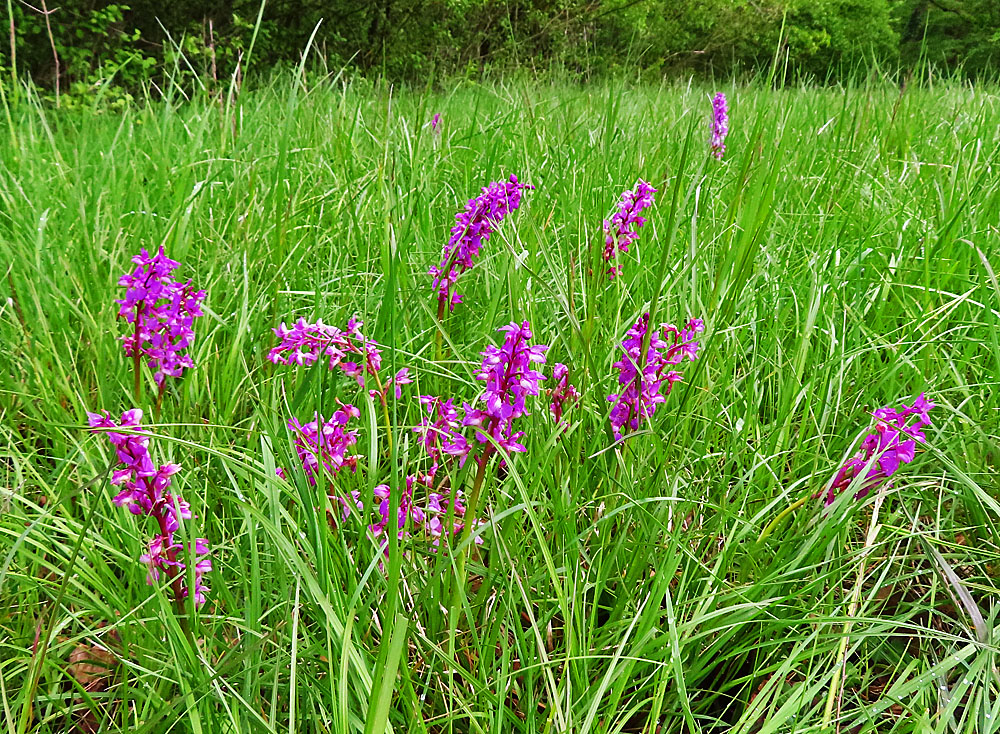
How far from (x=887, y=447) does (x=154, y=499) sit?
3.78 ft

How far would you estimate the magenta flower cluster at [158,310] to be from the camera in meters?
1.35

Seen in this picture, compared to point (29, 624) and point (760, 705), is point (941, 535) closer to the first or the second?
point (760, 705)

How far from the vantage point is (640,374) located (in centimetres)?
129

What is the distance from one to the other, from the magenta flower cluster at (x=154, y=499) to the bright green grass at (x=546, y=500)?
4 cm

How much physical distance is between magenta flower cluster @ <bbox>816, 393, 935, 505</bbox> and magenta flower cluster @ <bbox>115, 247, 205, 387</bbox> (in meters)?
A: 1.21

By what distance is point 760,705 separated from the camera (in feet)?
3.53

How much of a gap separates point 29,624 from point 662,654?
103cm

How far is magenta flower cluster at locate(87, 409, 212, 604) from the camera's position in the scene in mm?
980

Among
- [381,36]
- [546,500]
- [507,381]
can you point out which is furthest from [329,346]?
[381,36]

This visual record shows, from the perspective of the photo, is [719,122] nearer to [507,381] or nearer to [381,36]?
[507,381]

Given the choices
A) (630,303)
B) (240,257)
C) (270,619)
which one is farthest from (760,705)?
(240,257)

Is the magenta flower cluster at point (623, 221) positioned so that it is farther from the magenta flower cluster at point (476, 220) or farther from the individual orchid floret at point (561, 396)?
the individual orchid floret at point (561, 396)

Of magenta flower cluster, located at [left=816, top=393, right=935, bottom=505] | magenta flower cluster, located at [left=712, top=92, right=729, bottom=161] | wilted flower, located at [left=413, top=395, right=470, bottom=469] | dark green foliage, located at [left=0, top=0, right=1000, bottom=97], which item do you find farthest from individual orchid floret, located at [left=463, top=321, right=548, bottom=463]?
dark green foliage, located at [left=0, top=0, right=1000, bottom=97]

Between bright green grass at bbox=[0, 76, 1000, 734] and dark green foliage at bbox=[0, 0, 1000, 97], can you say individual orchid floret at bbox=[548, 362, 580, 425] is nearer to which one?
bright green grass at bbox=[0, 76, 1000, 734]
